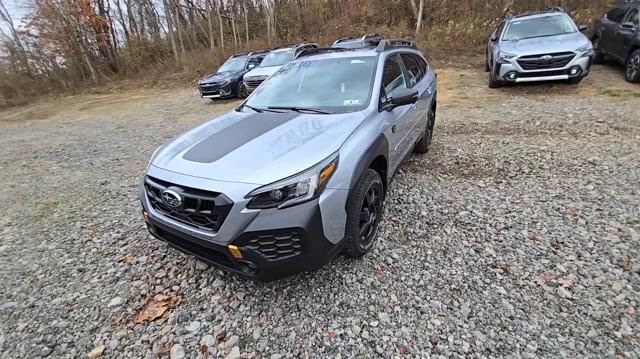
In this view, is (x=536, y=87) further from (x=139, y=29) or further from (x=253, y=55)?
(x=139, y=29)

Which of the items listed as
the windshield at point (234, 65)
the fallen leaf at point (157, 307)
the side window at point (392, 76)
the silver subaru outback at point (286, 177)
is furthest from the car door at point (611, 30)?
the windshield at point (234, 65)

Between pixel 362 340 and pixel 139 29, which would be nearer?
pixel 362 340

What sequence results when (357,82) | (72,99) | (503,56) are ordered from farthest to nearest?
(72,99), (503,56), (357,82)

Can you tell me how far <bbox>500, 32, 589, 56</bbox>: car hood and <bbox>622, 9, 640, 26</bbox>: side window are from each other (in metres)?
1.42

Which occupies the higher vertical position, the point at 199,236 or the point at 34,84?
the point at 34,84

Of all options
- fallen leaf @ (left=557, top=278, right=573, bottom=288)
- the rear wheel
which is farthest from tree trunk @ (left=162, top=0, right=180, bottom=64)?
fallen leaf @ (left=557, top=278, right=573, bottom=288)

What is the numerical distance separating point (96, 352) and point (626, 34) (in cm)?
1096

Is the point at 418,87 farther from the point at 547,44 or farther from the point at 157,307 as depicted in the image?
the point at 547,44

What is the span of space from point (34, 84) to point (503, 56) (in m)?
24.7

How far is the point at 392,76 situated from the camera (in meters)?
3.38

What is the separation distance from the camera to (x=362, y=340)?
2.08 meters

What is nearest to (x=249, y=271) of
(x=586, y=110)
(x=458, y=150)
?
(x=458, y=150)

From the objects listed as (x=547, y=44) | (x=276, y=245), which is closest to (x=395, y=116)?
(x=276, y=245)

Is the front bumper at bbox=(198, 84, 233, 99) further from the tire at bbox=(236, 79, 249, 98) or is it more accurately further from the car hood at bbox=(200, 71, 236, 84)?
the tire at bbox=(236, 79, 249, 98)
